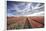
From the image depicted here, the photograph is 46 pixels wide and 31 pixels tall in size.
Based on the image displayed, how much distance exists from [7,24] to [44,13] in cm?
59

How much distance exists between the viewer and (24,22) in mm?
1188

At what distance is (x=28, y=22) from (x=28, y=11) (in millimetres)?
166

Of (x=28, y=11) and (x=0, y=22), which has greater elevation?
(x=28, y=11)

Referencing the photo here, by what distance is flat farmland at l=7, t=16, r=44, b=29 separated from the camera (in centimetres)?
117

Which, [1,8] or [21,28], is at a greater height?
[1,8]

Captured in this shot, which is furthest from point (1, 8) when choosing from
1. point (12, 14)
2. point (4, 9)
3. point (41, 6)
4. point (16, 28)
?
point (41, 6)

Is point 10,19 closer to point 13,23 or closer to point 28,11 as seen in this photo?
point 13,23

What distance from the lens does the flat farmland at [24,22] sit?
117 centimetres

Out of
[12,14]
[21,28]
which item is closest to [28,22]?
[21,28]

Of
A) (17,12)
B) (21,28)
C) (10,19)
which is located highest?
(17,12)

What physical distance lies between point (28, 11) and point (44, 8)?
0.26 metres

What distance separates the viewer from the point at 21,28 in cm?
118

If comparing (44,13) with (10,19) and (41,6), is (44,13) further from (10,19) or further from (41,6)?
(10,19)

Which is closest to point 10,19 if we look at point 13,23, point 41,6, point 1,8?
point 13,23
